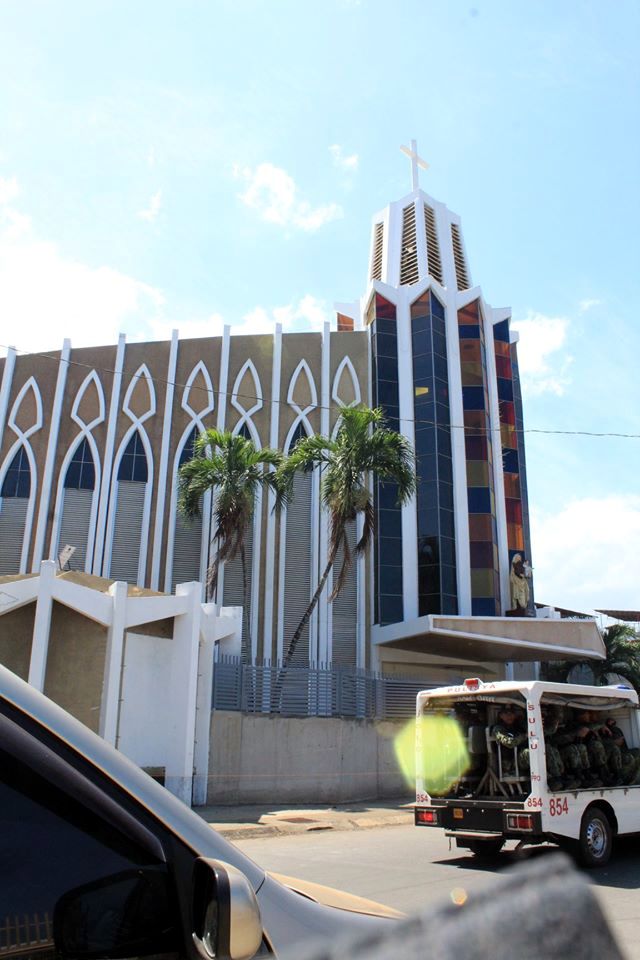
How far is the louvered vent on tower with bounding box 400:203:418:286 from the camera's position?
1499 inches

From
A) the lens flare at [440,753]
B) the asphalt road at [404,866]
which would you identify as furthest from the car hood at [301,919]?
the lens flare at [440,753]

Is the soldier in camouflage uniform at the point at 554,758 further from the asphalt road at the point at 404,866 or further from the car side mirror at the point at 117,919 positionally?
the car side mirror at the point at 117,919

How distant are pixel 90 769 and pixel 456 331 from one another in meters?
35.8

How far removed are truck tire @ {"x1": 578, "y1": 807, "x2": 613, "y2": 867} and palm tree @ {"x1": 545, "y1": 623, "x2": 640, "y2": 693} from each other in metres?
25.4

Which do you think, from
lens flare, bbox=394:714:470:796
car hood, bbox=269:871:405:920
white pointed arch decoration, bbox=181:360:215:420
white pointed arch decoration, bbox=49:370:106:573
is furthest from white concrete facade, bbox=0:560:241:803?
white pointed arch decoration, bbox=181:360:215:420

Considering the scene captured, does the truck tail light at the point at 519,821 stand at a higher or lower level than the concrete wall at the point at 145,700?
lower

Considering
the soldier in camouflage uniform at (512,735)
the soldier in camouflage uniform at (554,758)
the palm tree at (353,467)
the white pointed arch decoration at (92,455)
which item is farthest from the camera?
the white pointed arch decoration at (92,455)

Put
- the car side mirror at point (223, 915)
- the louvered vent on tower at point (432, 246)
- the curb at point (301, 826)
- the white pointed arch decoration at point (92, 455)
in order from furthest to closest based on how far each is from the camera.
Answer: the louvered vent on tower at point (432, 246) → the white pointed arch decoration at point (92, 455) → the curb at point (301, 826) → the car side mirror at point (223, 915)

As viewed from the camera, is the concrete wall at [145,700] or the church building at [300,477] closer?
the concrete wall at [145,700]

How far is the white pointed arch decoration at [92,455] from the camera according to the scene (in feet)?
104

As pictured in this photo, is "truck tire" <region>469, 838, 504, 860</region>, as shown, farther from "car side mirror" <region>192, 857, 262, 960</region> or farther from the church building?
the church building

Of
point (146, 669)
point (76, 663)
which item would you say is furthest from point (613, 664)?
point (76, 663)

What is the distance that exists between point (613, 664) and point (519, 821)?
28.3m

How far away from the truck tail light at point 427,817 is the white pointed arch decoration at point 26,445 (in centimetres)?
2384
